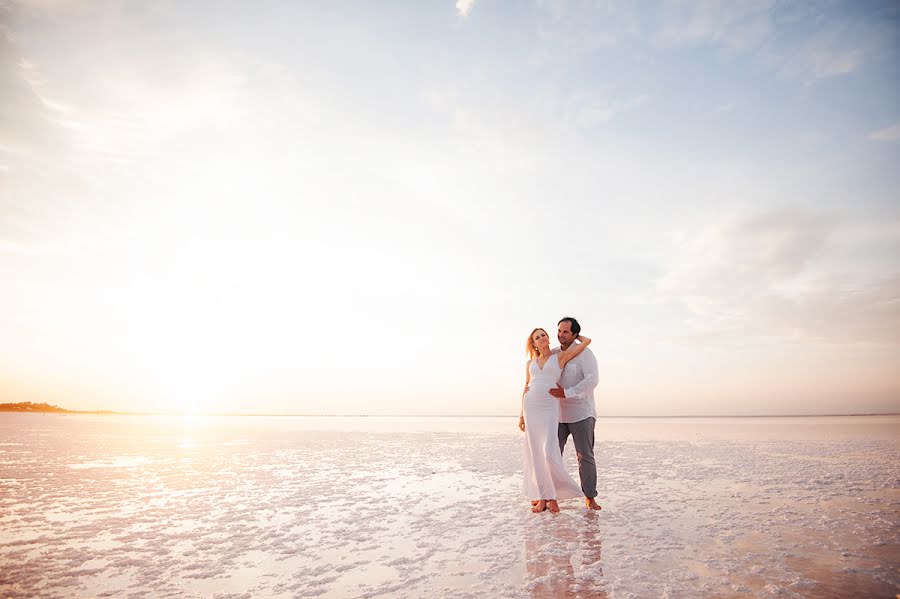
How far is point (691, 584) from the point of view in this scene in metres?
3.82

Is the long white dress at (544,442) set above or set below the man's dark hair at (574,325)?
below

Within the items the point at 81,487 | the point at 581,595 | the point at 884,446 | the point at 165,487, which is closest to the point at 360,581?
the point at 581,595

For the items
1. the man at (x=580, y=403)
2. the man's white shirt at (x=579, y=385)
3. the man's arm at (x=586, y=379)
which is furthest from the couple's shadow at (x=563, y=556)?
the man's arm at (x=586, y=379)

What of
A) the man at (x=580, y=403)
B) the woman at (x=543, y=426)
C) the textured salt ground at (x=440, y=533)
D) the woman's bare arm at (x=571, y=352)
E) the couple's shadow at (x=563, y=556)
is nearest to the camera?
the couple's shadow at (x=563, y=556)

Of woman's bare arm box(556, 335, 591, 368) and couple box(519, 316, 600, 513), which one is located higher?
woman's bare arm box(556, 335, 591, 368)

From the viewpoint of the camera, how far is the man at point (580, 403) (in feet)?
23.3

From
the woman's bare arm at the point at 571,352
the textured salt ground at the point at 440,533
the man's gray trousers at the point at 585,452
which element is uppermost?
the woman's bare arm at the point at 571,352

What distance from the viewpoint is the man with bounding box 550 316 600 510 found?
710 cm

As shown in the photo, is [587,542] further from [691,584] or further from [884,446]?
[884,446]

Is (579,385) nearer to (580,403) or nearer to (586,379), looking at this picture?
(586,379)

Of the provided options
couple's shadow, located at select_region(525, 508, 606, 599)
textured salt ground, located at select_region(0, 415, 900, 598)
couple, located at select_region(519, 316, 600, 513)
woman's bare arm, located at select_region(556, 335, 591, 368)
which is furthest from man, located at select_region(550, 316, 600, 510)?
couple's shadow, located at select_region(525, 508, 606, 599)

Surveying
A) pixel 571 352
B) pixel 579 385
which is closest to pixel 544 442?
pixel 579 385

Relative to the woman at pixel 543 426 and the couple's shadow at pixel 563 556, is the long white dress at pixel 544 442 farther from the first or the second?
the couple's shadow at pixel 563 556

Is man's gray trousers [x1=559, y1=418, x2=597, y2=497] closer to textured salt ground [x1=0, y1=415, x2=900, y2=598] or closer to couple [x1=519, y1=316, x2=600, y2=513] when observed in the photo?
couple [x1=519, y1=316, x2=600, y2=513]
